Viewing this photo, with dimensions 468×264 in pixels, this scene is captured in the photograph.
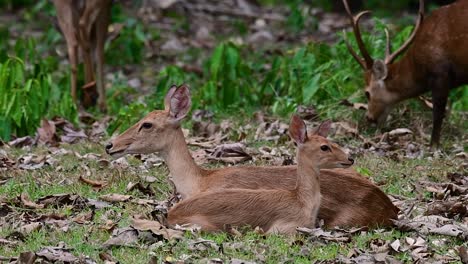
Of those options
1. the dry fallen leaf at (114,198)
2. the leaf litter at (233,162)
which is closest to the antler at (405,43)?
the leaf litter at (233,162)

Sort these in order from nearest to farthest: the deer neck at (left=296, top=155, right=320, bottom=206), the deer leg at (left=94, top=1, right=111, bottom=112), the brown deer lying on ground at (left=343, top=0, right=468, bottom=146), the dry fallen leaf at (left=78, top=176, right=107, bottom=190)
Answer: the deer neck at (left=296, top=155, right=320, bottom=206) < the dry fallen leaf at (left=78, top=176, right=107, bottom=190) < the brown deer lying on ground at (left=343, top=0, right=468, bottom=146) < the deer leg at (left=94, top=1, right=111, bottom=112)

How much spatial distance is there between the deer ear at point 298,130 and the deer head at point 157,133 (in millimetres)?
834

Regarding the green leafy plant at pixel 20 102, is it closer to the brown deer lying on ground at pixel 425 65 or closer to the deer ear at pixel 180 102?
the brown deer lying on ground at pixel 425 65

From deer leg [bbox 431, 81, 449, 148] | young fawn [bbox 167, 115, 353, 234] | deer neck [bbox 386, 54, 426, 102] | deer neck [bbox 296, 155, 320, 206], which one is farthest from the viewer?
deer neck [bbox 386, 54, 426, 102]

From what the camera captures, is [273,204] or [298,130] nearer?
[273,204]

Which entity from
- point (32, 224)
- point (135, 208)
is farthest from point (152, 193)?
point (32, 224)

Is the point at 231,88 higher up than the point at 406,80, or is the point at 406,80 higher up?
the point at 406,80

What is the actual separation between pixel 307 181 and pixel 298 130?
33cm

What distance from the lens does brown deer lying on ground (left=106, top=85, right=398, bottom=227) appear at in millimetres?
6934

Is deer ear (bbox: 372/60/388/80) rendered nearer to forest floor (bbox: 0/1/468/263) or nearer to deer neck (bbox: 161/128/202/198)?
forest floor (bbox: 0/1/468/263)

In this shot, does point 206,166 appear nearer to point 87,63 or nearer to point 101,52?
point 87,63

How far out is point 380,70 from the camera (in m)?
11.2

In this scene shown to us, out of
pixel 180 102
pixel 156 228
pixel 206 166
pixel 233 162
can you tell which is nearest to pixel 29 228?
pixel 156 228

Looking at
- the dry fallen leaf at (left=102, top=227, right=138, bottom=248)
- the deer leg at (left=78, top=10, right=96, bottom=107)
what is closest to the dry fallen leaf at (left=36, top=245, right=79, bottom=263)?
the dry fallen leaf at (left=102, top=227, right=138, bottom=248)
